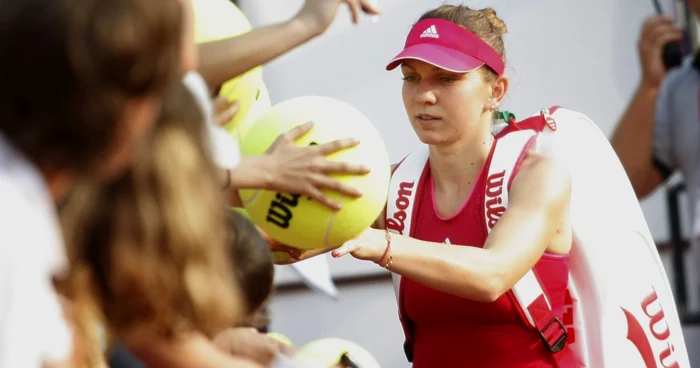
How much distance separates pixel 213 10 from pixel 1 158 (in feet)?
4.19

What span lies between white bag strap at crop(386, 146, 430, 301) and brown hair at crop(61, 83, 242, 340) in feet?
5.63

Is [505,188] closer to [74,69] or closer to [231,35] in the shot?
[231,35]

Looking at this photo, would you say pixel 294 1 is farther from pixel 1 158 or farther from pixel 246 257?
pixel 1 158

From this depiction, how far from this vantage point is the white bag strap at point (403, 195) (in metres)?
3.27

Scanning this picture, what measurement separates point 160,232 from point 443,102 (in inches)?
69.4

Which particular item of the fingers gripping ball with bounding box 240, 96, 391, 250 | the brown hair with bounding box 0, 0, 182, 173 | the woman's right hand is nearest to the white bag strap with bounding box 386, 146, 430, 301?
the fingers gripping ball with bounding box 240, 96, 391, 250

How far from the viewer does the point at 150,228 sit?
1.49 metres

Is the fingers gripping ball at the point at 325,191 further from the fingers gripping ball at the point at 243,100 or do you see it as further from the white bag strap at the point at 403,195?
the white bag strap at the point at 403,195

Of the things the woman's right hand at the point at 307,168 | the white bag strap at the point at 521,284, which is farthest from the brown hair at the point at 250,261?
the white bag strap at the point at 521,284

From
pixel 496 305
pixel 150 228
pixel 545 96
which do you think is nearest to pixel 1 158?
pixel 150 228

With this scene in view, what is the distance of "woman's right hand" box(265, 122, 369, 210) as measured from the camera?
222cm

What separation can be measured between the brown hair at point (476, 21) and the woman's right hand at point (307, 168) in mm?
1047

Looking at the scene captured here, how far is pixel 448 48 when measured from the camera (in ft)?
10.4

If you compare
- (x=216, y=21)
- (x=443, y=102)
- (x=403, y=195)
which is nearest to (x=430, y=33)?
(x=443, y=102)
